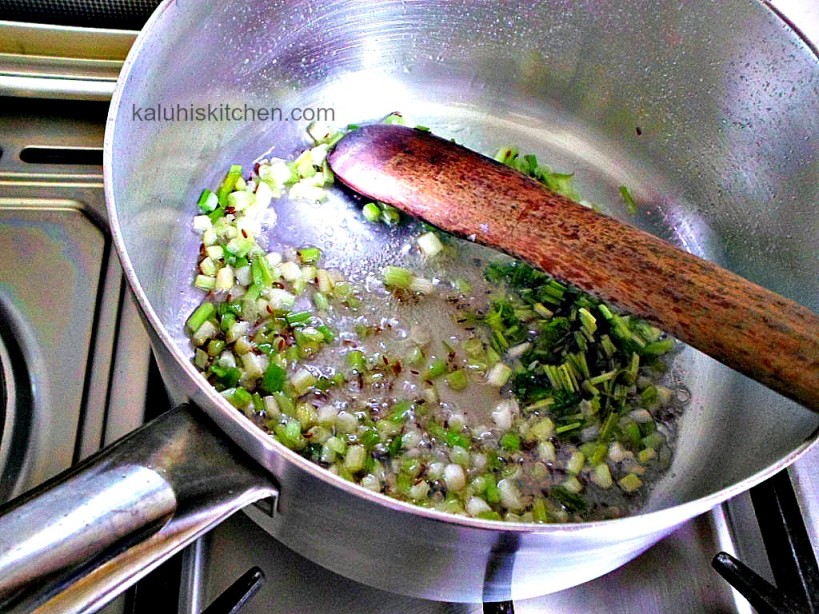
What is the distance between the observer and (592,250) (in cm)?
86

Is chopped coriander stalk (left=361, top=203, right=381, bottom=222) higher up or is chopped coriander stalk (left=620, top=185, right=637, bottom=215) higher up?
chopped coriander stalk (left=620, top=185, right=637, bottom=215)

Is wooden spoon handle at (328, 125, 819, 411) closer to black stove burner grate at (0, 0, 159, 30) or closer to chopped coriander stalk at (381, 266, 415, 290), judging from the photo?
chopped coriander stalk at (381, 266, 415, 290)

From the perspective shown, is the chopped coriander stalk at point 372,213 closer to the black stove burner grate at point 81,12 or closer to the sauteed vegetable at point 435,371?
the sauteed vegetable at point 435,371

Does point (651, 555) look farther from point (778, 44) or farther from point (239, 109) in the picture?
point (239, 109)

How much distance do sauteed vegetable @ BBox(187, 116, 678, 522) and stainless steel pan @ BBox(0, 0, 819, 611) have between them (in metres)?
0.05

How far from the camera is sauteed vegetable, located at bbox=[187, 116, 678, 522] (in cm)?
86

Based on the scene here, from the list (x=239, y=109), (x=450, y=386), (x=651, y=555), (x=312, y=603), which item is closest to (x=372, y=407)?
(x=450, y=386)

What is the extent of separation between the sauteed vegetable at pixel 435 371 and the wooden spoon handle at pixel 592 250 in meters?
0.08

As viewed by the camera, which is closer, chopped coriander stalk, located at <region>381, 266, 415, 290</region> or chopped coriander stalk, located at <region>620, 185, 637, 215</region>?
chopped coriander stalk, located at <region>381, 266, 415, 290</region>

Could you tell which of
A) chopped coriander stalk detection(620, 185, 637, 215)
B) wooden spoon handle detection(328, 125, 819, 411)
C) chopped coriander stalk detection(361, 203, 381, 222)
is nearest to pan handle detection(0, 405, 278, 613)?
wooden spoon handle detection(328, 125, 819, 411)

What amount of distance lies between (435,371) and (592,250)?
25 cm

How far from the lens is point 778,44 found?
93 cm

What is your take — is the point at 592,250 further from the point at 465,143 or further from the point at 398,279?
the point at 465,143

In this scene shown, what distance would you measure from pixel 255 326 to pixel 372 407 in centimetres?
19
